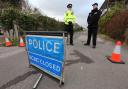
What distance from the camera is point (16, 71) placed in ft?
17.2

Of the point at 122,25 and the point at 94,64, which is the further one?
the point at 122,25

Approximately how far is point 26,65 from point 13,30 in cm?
866

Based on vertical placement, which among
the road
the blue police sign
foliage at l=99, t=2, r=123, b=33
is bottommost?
the road

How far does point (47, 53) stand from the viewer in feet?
13.5

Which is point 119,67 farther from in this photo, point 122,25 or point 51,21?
point 51,21

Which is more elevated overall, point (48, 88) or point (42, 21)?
point (42, 21)

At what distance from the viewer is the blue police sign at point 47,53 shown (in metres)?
3.79

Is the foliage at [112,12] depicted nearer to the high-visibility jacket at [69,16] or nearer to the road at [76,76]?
the high-visibility jacket at [69,16]

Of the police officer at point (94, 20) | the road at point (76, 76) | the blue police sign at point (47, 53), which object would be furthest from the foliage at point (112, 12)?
the blue police sign at point (47, 53)

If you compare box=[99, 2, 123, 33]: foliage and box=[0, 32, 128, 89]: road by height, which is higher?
box=[99, 2, 123, 33]: foliage

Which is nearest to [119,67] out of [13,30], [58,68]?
[58,68]

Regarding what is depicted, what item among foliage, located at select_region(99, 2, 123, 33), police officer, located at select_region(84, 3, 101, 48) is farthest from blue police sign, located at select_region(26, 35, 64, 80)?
foliage, located at select_region(99, 2, 123, 33)

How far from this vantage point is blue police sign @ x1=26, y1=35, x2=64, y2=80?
12.4 feet

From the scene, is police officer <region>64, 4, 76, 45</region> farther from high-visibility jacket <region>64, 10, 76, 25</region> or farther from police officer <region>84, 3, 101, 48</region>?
police officer <region>84, 3, 101, 48</region>
